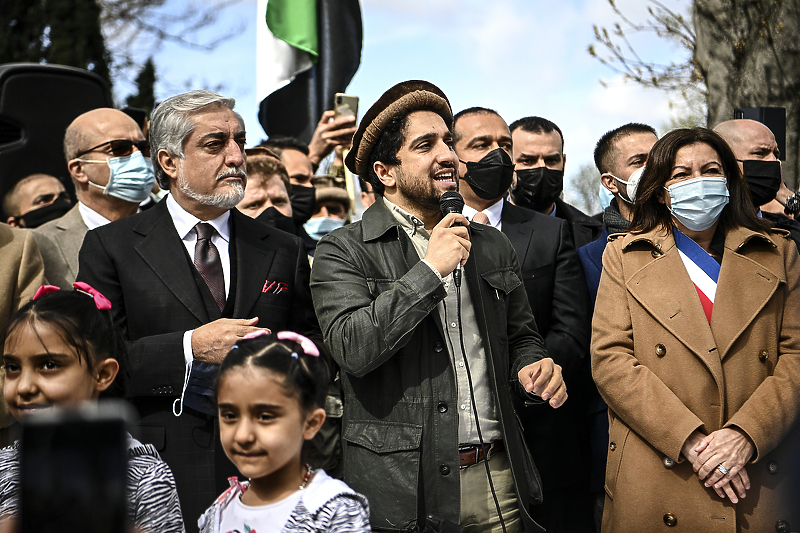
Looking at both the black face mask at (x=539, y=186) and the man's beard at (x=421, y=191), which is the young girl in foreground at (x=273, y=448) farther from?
the black face mask at (x=539, y=186)

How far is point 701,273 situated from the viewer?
395 centimetres

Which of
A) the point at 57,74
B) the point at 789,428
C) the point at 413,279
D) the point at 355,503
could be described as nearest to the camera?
the point at 355,503

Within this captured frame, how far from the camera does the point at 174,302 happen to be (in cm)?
356

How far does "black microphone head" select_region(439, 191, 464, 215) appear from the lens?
337cm

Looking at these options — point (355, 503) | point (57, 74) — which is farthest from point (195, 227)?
point (57, 74)

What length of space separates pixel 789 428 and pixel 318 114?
223 inches

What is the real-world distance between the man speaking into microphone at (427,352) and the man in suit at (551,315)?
3.06 feet

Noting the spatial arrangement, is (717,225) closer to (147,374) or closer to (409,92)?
(409,92)

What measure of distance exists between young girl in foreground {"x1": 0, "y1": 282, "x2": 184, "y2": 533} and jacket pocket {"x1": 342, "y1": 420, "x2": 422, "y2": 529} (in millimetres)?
742

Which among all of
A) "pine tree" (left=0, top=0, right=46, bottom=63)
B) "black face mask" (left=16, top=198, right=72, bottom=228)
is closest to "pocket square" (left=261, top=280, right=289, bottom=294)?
"black face mask" (left=16, top=198, right=72, bottom=228)

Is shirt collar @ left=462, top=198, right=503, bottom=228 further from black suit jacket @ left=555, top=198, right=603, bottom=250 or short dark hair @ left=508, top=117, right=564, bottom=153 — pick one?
short dark hair @ left=508, top=117, right=564, bottom=153

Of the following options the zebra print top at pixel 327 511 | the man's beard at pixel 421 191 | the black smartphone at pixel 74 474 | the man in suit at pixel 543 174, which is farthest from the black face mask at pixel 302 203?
the black smartphone at pixel 74 474

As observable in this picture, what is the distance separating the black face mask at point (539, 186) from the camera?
19.6 feet

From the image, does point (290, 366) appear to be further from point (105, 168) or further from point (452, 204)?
point (105, 168)
